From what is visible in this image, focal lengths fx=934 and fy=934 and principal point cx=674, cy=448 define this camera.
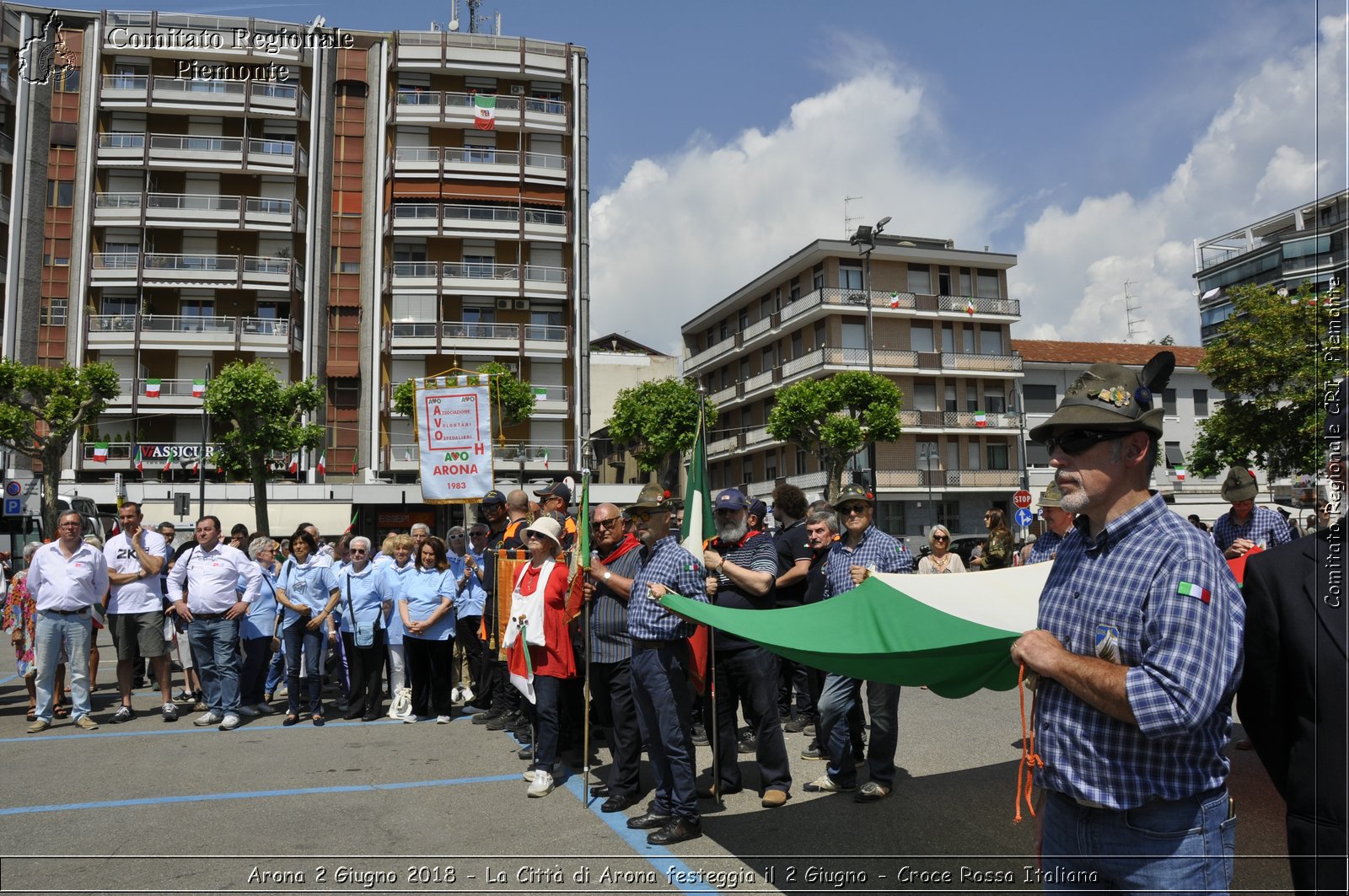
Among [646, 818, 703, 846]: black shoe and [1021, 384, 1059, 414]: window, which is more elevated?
[1021, 384, 1059, 414]: window

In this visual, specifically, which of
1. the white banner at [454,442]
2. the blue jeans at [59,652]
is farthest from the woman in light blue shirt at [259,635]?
the white banner at [454,442]

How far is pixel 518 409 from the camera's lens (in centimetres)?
3953

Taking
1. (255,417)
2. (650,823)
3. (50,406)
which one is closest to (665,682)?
(650,823)

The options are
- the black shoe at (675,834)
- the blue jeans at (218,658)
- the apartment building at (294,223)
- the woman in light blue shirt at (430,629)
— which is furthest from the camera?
the apartment building at (294,223)

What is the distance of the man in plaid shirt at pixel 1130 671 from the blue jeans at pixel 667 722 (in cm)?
321

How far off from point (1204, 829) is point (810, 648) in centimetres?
254

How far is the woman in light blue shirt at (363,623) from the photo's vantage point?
9977 millimetres

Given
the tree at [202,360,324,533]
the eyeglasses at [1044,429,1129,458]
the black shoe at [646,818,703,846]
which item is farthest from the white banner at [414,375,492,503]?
the tree at [202,360,324,533]

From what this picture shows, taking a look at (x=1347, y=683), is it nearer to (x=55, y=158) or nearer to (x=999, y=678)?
(x=999, y=678)

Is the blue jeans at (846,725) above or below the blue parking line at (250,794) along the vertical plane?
above

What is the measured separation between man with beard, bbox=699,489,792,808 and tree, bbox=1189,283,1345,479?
831 inches

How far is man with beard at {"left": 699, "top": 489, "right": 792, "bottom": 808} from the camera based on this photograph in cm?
653

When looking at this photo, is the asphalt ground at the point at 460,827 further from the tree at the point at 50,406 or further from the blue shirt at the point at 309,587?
the tree at the point at 50,406

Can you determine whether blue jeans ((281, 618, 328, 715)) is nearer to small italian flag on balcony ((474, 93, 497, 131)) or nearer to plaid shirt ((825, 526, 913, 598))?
plaid shirt ((825, 526, 913, 598))
